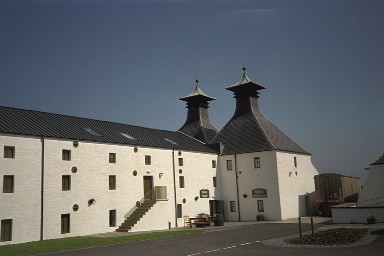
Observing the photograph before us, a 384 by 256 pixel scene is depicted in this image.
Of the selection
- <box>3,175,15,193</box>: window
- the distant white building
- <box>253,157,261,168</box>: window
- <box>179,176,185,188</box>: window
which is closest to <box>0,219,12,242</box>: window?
<box>3,175,15,193</box>: window

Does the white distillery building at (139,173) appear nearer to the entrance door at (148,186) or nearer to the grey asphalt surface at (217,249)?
the entrance door at (148,186)

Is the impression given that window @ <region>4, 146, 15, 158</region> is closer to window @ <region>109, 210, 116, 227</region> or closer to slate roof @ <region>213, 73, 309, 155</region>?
window @ <region>109, 210, 116, 227</region>

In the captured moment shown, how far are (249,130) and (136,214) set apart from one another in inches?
675

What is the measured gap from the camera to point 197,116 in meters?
51.8

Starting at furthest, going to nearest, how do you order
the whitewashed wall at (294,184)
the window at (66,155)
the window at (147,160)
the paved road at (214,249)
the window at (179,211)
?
1. the whitewashed wall at (294,184)
2. the window at (179,211)
3. the window at (147,160)
4. the window at (66,155)
5. the paved road at (214,249)

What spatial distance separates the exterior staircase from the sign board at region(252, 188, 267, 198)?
37.9 feet

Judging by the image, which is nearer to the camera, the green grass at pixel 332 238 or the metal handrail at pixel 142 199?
the green grass at pixel 332 238

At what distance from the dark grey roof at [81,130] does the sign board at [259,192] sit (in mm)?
6674

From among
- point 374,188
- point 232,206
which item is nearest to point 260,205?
point 232,206

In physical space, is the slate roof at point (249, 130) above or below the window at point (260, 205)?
above

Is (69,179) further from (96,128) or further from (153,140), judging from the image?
(153,140)

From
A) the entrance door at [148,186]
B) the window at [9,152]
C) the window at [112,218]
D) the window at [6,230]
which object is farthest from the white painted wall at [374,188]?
the window at [9,152]

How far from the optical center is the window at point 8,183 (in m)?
24.1

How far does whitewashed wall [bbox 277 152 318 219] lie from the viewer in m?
37.9
